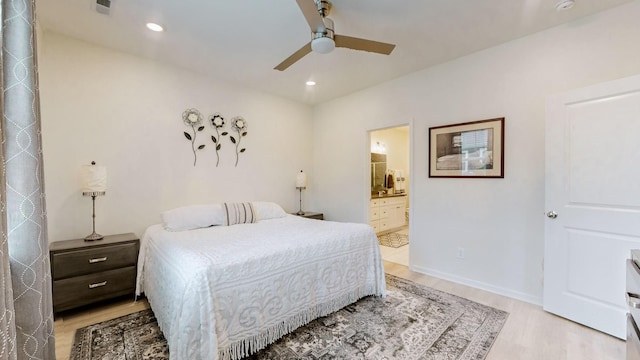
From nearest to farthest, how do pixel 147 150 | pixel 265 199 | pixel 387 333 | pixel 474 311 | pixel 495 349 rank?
pixel 495 349
pixel 387 333
pixel 474 311
pixel 147 150
pixel 265 199

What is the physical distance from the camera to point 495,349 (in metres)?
1.87

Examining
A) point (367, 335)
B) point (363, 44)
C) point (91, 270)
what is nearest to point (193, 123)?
point (91, 270)

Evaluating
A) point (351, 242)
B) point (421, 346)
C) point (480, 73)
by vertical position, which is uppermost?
point (480, 73)

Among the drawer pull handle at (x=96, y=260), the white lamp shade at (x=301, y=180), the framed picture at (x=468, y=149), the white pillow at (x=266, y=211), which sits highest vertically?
the framed picture at (x=468, y=149)

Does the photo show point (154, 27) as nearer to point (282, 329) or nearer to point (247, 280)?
Answer: point (247, 280)

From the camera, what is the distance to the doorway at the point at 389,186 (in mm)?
5410

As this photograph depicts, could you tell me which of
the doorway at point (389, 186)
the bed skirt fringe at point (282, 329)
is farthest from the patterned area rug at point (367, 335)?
the doorway at point (389, 186)

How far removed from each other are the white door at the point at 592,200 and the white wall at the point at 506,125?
8.4 inches

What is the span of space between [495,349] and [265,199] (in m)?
3.22

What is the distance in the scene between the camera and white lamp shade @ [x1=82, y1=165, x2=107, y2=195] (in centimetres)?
245

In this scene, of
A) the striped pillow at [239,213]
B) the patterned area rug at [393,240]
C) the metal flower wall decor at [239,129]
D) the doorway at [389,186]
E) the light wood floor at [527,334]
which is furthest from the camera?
the doorway at [389,186]

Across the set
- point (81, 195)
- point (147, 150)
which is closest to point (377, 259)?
point (147, 150)

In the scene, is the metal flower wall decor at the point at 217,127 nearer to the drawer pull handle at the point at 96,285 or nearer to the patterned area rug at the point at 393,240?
the drawer pull handle at the point at 96,285

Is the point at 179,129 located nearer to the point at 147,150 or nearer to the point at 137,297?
the point at 147,150
